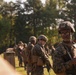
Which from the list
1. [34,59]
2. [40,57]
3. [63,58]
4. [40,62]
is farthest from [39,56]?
[63,58]

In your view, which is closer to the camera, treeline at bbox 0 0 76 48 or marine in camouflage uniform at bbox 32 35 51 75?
marine in camouflage uniform at bbox 32 35 51 75

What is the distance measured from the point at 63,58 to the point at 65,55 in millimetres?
48

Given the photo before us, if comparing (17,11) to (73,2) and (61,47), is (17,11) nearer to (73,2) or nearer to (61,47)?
(73,2)

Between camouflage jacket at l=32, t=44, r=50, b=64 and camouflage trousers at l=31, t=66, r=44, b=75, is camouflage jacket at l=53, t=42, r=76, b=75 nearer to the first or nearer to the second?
camouflage jacket at l=32, t=44, r=50, b=64

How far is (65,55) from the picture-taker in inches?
178

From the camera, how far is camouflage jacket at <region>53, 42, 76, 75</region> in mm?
4430

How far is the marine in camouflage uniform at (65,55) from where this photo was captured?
14.5ft

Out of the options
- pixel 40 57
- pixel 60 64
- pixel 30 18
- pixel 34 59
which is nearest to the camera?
pixel 60 64

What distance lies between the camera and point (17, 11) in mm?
67438


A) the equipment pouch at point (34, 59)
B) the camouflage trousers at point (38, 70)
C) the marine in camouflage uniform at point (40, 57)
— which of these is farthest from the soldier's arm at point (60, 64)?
the equipment pouch at point (34, 59)

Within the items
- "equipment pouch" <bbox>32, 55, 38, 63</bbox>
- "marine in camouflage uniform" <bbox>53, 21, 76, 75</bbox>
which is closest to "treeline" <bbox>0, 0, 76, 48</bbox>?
"equipment pouch" <bbox>32, 55, 38, 63</bbox>

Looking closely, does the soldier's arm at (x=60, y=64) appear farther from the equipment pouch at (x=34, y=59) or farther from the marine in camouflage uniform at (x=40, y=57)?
the equipment pouch at (x=34, y=59)

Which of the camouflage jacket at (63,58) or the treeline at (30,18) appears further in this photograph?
the treeline at (30,18)

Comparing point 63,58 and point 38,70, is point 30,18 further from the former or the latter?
point 63,58
